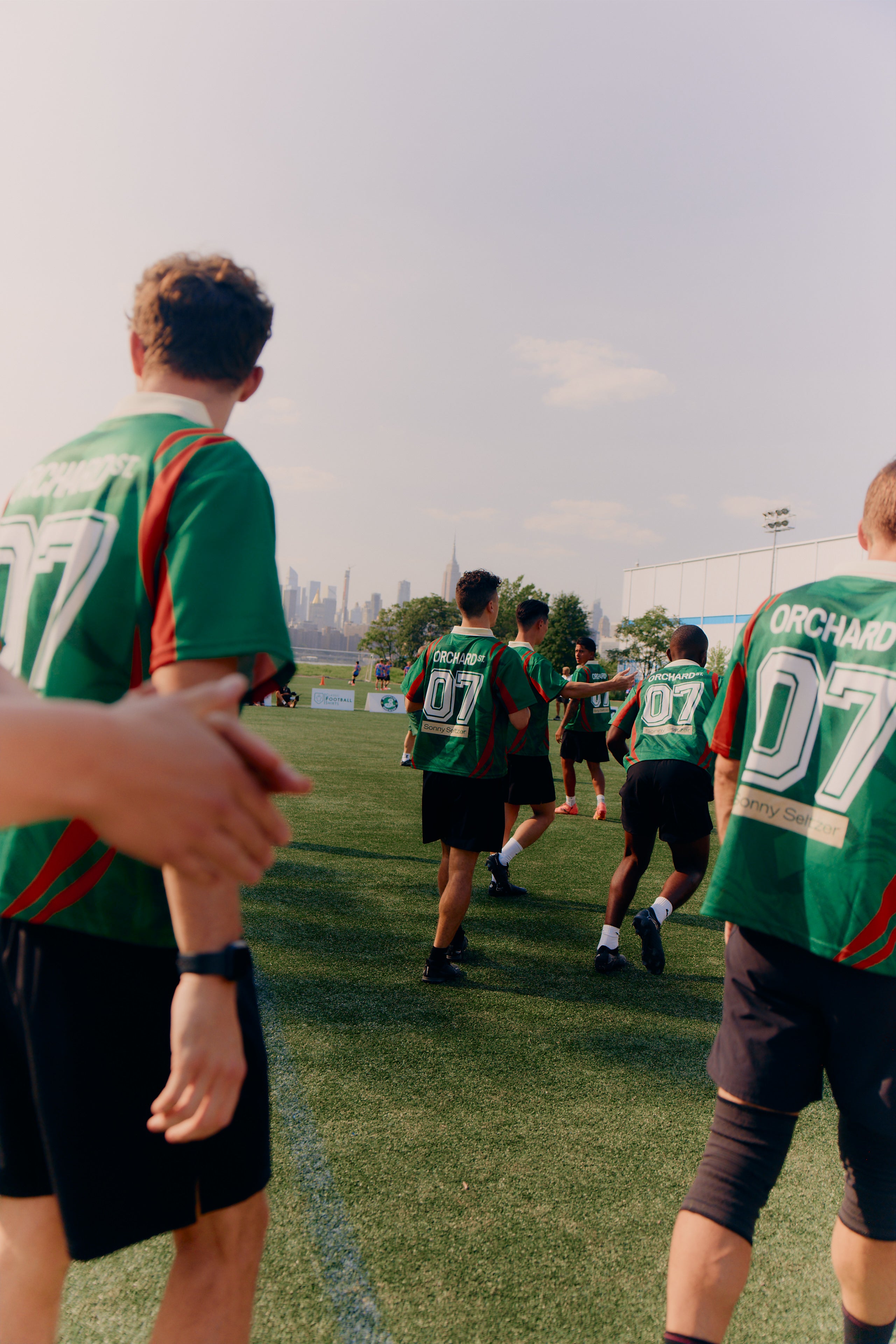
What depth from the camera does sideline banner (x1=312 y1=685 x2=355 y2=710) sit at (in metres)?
23.9

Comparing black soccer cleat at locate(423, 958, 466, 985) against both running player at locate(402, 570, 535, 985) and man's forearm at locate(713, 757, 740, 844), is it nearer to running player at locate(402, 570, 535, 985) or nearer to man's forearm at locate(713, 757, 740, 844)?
running player at locate(402, 570, 535, 985)

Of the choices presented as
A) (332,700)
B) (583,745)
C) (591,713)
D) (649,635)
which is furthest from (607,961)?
(649,635)

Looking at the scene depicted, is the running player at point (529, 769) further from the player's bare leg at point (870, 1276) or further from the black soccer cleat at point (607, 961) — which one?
the player's bare leg at point (870, 1276)

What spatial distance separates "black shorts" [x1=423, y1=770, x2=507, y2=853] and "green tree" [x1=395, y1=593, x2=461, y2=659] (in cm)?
6213

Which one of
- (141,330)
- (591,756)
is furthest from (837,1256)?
(591,756)

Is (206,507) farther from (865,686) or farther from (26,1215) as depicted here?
(865,686)

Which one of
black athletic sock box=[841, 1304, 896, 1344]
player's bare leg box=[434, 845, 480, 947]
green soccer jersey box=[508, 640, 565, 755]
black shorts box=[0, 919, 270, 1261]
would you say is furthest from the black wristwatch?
green soccer jersey box=[508, 640, 565, 755]

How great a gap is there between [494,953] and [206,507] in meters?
4.14

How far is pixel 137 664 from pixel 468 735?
11.2 ft

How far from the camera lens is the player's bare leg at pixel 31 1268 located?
126cm

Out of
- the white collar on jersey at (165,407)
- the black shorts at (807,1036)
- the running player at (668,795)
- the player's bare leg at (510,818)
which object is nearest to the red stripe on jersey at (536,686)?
the running player at (668,795)

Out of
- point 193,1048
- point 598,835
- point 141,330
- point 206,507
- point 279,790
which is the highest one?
point 141,330

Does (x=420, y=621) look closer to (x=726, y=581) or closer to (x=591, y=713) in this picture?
(x=726, y=581)

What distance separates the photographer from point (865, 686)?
1731 millimetres
